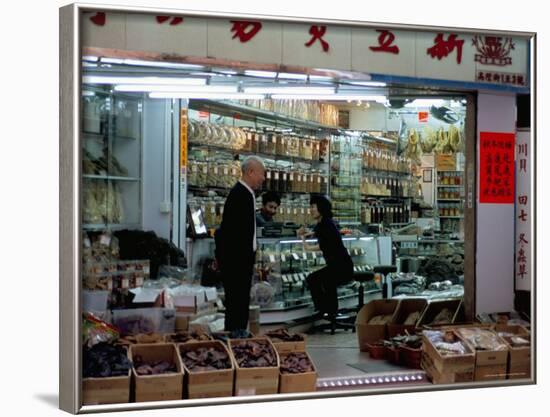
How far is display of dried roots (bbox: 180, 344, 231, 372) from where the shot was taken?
23.1 feet

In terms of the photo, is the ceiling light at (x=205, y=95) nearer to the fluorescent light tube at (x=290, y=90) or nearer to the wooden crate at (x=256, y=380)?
the fluorescent light tube at (x=290, y=90)

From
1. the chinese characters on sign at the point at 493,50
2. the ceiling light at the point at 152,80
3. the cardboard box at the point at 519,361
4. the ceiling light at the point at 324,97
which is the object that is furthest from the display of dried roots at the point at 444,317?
the ceiling light at the point at 152,80

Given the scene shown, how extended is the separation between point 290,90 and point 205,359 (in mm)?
2575

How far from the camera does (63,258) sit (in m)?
6.65

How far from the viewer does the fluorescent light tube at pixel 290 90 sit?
8062 millimetres

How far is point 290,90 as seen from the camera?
8227 mm

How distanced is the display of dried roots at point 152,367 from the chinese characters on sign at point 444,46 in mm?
3369

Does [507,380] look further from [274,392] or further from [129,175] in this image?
[129,175]

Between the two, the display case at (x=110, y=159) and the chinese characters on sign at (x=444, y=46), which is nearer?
the display case at (x=110, y=159)

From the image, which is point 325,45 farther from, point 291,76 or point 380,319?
point 380,319

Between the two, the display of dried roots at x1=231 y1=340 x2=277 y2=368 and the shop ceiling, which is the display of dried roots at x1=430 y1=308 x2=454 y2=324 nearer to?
the shop ceiling

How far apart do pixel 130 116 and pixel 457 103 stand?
3.22 meters

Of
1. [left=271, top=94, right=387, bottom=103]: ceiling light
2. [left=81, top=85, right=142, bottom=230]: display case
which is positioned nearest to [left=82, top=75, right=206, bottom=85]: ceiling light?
[left=81, top=85, right=142, bottom=230]: display case

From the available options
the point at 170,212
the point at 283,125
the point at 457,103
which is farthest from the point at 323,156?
the point at 170,212
